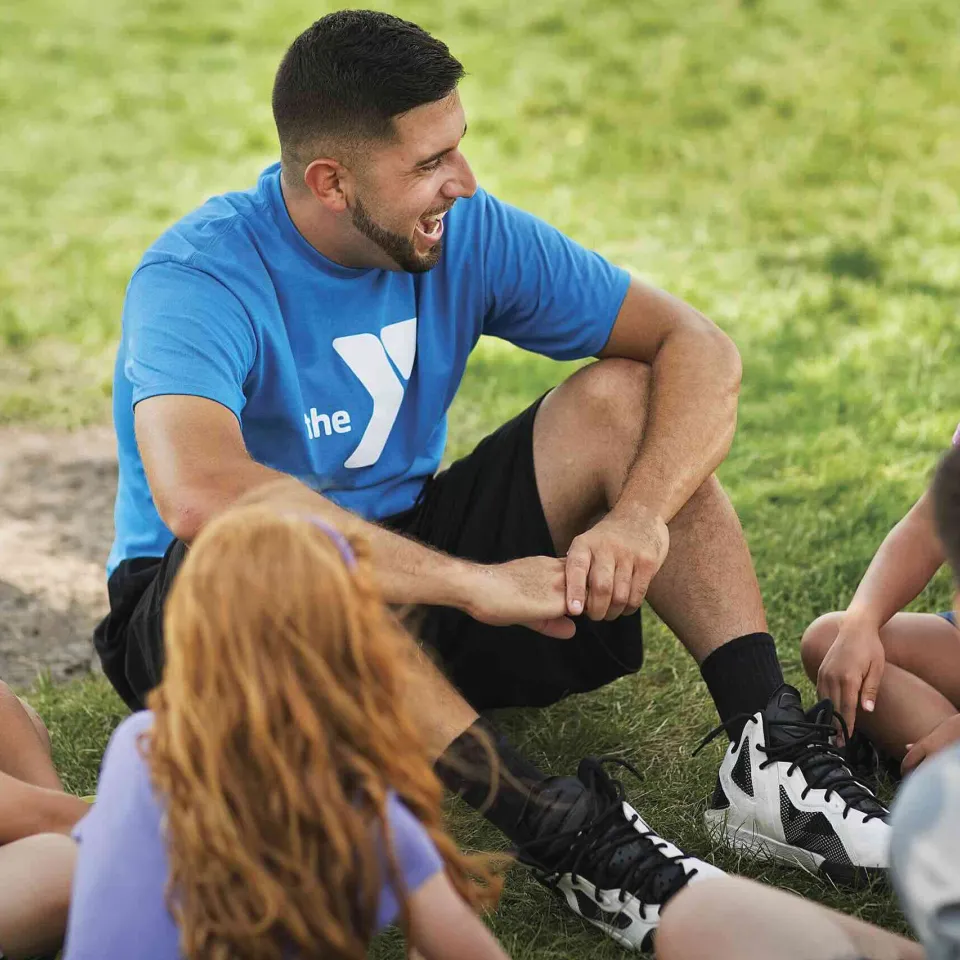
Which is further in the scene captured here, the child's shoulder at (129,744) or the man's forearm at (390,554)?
the man's forearm at (390,554)

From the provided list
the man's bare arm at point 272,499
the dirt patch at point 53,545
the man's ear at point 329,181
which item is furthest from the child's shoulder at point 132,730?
the dirt patch at point 53,545

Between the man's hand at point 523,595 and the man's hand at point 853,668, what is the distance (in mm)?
563

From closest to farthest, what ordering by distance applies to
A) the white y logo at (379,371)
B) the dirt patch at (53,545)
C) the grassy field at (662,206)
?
the white y logo at (379,371) < the grassy field at (662,206) < the dirt patch at (53,545)

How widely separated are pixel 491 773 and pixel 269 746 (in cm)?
83

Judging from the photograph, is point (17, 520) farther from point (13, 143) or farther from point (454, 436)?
point (13, 143)

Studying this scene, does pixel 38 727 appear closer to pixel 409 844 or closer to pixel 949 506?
pixel 409 844

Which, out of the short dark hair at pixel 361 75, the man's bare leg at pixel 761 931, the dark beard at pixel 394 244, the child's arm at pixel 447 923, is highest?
the short dark hair at pixel 361 75

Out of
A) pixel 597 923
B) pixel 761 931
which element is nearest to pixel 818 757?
pixel 597 923

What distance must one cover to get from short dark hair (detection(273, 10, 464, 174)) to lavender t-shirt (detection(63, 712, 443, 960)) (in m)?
1.48

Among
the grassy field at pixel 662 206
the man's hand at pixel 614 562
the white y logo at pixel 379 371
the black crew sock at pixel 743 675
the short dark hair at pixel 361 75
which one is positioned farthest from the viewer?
the grassy field at pixel 662 206

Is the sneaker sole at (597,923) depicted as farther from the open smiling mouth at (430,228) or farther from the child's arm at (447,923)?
the open smiling mouth at (430,228)

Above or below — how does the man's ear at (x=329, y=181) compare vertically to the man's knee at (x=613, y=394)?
Result: above

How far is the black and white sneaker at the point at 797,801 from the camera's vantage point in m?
2.39

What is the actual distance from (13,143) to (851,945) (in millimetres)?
7750
